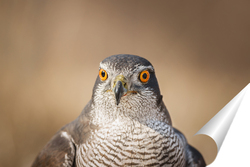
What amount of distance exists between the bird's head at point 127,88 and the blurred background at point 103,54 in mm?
495

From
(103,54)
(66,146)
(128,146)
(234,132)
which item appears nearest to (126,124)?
(128,146)

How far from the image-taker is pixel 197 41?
1.29 meters

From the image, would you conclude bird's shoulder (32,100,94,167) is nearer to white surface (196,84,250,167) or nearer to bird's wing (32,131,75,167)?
bird's wing (32,131,75,167)

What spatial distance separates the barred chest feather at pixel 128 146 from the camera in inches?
33.3

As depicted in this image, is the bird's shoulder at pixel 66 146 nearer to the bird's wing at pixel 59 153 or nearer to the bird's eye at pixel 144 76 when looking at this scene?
the bird's wing at pixel 59 153

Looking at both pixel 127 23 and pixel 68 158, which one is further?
pixel 127 23

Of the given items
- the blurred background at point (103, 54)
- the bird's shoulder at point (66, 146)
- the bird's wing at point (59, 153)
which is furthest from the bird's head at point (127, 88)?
the blurred background at point (103, 54)

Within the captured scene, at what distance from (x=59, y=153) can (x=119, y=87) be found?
1.48 ft

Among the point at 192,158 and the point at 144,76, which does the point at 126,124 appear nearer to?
the point at 144,76

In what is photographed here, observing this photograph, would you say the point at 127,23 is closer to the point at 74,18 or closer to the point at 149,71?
the point at 74,18

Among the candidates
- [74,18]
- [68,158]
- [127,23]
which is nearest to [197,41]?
[127,23]

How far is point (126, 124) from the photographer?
870 mm

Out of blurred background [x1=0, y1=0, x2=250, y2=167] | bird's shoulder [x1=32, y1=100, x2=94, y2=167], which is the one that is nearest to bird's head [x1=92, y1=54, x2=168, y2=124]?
bird's shoulder [x1=32, y1=100, x2=94, y2=167]

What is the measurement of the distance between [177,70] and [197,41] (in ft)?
1.00
